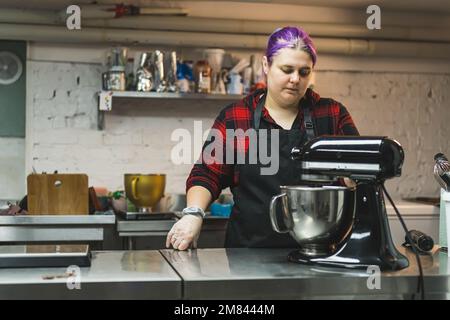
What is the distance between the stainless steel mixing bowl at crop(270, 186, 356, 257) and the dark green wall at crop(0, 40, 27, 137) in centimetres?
262

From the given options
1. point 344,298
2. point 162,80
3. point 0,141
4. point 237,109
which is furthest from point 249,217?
point 0,141

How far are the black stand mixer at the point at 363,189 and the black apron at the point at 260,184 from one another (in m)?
0.64

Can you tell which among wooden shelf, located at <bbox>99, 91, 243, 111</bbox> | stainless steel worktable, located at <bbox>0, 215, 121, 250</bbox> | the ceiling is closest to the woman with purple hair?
stainless steel worktable, located at <bbox>0, 215, 121, 250</bbox>

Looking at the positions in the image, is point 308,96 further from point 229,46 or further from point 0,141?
point 0,141

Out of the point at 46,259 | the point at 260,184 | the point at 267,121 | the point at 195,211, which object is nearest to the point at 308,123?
the point at 267,121

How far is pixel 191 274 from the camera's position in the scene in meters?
1.59

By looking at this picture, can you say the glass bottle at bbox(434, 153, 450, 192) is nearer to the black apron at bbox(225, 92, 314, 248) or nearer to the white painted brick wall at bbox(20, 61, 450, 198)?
the black apron at bbox(225, 92, 314, 248)

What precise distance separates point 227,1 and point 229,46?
28 centimetres

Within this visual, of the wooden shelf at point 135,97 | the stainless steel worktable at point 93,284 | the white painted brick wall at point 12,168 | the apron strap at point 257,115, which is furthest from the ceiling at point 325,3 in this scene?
the stainless steel worktable at point 93,284

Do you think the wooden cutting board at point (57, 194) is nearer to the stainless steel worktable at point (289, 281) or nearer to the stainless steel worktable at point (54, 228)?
the stainless steel worktable at point (54, 228)

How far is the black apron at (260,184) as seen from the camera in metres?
2.42

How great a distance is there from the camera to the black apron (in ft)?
7.95

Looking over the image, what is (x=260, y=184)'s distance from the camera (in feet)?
8.02

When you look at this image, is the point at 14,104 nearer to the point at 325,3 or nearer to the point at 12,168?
the point at 12,168
